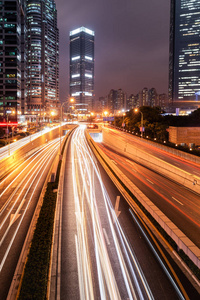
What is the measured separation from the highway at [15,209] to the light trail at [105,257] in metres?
3.92

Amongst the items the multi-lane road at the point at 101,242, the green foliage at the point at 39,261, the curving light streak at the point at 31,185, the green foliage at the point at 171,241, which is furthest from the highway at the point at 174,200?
the curving light streak at the point at 31,185

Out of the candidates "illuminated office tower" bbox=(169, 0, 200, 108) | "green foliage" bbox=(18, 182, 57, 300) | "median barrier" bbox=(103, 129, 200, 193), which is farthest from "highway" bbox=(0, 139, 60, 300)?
"illuminated office tower" bbox=(169, 0, 200, 108)

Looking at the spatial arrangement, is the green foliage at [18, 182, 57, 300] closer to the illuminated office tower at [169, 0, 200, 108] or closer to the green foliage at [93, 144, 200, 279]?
the green foliage at [93, 144, 200, 279]

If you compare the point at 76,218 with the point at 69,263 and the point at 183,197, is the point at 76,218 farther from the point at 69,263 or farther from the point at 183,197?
the point at 183,197

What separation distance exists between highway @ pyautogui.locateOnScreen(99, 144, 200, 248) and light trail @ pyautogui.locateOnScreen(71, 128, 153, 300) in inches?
192

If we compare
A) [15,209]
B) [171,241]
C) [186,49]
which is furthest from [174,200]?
[186,49]

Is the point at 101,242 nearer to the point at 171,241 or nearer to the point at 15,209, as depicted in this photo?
the point at 171,241

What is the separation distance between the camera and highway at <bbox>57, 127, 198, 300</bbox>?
396 inches

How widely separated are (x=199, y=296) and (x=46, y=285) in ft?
22.7

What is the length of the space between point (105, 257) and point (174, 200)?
12.5m

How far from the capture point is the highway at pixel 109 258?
10055 millimetres

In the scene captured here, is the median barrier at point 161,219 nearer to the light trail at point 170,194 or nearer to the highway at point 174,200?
the highway at point 174,200

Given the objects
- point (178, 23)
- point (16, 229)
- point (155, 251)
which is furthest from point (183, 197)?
point (178, 23)

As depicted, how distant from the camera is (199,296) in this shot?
9898 millimetres
